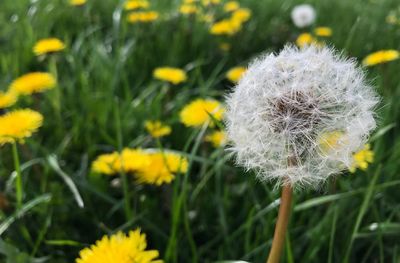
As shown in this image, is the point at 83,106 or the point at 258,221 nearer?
the point at 258,221

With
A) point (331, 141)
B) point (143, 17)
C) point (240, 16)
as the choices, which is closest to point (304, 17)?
point (240, 16)

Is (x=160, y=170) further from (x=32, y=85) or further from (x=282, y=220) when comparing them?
(x=32, y=85)

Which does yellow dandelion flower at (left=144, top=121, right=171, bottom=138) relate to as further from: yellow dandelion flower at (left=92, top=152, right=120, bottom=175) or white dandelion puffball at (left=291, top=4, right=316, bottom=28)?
white dandelion puffball at (left=291, top=4, right=316, bottom=28)

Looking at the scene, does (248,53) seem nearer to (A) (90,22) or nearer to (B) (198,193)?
(A) (90,22)

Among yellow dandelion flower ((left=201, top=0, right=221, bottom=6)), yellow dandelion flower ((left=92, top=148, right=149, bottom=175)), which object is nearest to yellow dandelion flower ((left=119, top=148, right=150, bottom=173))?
yellow dandelion flower ((left=92, top=148, right=149, bottom=175))

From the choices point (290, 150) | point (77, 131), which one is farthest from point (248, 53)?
point (290, 150)
